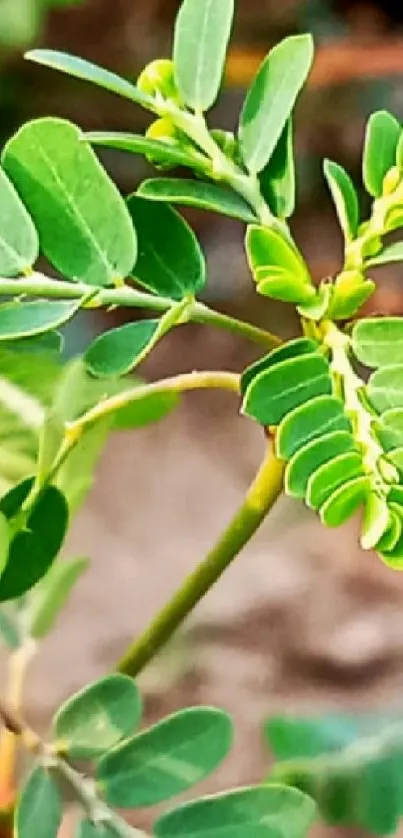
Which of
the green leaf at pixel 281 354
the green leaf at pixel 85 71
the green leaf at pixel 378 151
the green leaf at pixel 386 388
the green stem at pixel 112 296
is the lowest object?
the green leaf at pixel 386 388

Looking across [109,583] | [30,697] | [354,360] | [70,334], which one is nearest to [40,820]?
[354,360]

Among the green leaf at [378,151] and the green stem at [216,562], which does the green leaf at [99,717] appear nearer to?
the green stem at [216,562]

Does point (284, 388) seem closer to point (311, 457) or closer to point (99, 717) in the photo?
point (311, 457)

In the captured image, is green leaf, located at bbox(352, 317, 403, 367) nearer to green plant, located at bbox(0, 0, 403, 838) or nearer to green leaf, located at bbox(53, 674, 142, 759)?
green plant, located at bbox(0, 0, 403, 838)

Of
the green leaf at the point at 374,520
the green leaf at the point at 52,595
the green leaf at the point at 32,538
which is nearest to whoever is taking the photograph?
the green leaf at the point at 374,520

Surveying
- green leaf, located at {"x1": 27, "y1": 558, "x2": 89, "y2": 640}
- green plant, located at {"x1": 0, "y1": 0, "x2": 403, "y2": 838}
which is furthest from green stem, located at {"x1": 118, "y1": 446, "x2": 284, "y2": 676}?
green leaf, located at {"x1": 27, "y1": 558, "x2": 89, "y2": 640}

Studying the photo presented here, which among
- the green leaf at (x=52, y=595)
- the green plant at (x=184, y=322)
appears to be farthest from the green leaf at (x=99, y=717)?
the green leaf at (x=52, y=595)

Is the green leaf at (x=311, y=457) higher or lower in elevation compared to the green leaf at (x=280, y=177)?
lower

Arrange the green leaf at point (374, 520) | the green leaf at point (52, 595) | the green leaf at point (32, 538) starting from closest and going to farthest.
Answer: the green leaf at point (374, 520) < the green leaf at point (32, 538) < the green leaf at point (52, 595)
